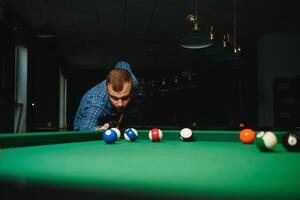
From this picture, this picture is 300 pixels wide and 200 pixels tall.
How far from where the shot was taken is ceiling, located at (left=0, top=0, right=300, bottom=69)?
626 centimetres

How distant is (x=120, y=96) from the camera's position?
4.22 m

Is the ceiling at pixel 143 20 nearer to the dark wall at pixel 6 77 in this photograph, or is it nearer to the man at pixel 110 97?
the dark wall at pixel 6 77

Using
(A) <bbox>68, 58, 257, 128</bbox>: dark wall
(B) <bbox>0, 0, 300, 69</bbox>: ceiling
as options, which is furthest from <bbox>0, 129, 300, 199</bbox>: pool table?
(A) <bbox>68, 58, 257, 128</bbox>: dark wall

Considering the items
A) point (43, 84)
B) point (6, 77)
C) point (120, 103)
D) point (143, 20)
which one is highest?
point (143, 20)

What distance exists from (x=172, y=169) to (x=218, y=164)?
0.26m

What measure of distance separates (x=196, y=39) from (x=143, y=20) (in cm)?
337

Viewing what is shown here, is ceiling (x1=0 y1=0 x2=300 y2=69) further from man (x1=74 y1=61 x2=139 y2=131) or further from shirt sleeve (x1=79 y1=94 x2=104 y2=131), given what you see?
shirt sleeve (x1=79 y1=94 x2=104 y2=131)

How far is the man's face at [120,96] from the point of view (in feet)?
13.8

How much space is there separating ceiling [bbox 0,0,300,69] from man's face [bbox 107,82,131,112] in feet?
7.81

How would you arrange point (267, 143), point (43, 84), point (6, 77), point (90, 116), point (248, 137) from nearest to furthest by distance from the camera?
1. point (267, 143)
2. point (248, 137)
3. point (90, 116)
4. point (6, 77)
5. point (43, 84)

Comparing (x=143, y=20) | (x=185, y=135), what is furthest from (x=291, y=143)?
(x=143, y=20)

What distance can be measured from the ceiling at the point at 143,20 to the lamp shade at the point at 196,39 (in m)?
1.96

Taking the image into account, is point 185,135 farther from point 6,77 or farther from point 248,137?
point 6,77

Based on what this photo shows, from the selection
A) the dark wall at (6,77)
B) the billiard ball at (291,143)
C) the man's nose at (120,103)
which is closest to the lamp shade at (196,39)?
the man's nose at (120,103)
